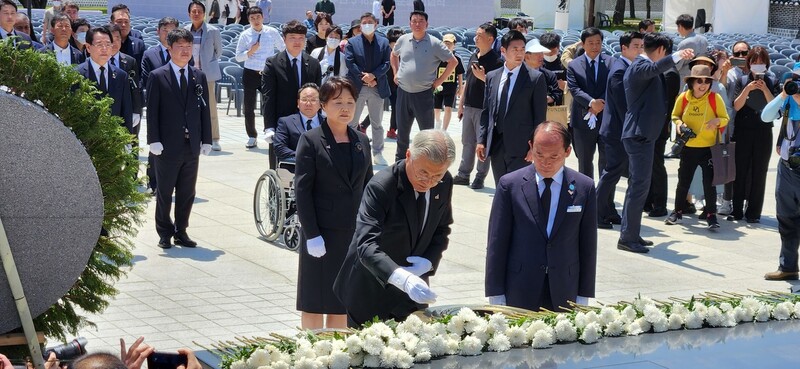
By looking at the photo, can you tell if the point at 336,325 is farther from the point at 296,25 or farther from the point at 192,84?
the point at 296,25

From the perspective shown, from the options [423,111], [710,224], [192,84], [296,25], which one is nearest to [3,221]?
[192,84]

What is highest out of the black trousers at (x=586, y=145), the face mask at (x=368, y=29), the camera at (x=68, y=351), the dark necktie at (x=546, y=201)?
the face mask at (x=368, y=29)

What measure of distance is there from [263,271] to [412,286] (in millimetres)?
4754

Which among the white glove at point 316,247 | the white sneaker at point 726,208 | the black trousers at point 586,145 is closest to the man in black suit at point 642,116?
the black trousers at point 586,145

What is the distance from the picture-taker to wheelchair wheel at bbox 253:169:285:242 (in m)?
10.6

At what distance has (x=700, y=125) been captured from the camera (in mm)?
11883

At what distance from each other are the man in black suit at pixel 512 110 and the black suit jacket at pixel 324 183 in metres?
4.05

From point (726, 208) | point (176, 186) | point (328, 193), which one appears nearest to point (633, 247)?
point (726, 208)

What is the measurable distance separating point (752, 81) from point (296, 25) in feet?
15.9

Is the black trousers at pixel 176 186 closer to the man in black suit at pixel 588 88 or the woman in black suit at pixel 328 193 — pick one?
the woman in black suit at pixel 328 193

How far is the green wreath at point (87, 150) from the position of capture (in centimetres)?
500

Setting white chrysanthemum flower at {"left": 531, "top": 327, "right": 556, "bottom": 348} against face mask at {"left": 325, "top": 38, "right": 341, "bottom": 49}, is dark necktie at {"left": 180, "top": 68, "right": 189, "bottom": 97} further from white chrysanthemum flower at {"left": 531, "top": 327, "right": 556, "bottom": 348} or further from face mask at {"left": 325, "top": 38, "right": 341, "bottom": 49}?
white chrysanthemum flower at {"left": 531, "top": 327, "right": 556, "bottom": 348}

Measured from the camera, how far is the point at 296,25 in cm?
1241

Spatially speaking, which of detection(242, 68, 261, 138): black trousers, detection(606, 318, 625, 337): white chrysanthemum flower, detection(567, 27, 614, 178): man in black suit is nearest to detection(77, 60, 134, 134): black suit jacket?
detection(567, 27, 614, 178): man in black suit
